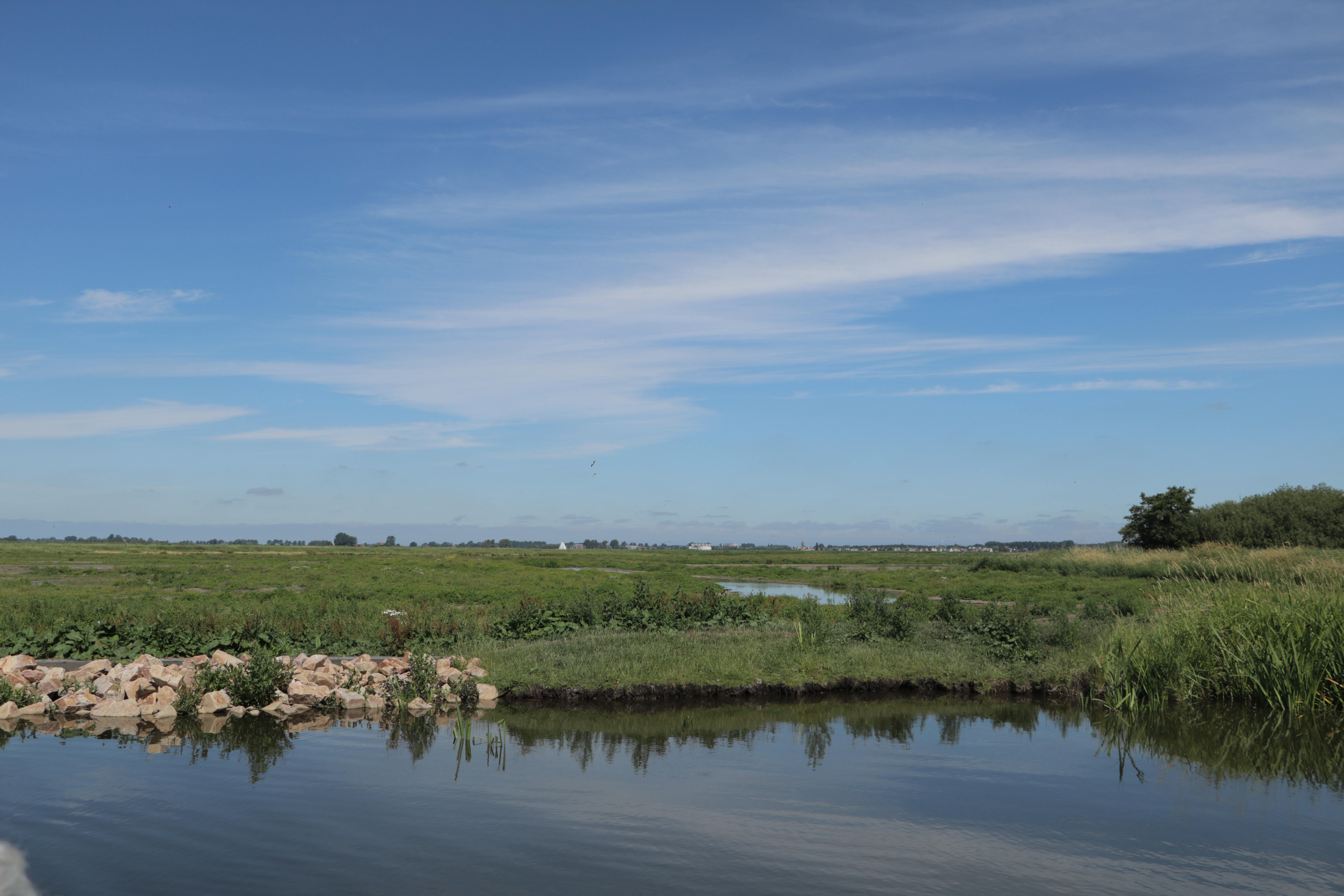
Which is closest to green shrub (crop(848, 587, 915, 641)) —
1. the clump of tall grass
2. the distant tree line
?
the clump of tall grass

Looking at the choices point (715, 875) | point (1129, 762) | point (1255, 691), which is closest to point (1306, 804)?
point (1129, 762)

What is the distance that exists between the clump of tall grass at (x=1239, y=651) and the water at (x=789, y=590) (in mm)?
23856

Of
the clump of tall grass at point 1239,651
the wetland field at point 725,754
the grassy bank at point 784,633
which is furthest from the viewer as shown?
the grassy bank at point 784,633

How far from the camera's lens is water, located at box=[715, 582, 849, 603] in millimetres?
47156

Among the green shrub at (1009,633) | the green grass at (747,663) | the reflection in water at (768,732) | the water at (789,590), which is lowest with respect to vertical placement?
the water at (789,590)

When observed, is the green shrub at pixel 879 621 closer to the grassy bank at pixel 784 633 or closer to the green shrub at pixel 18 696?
the grassy bank at pixel 784 633

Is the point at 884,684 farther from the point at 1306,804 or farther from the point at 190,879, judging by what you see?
the point at 190,879

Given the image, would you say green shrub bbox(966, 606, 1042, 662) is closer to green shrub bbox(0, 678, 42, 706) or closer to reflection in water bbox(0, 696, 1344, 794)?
reflection in water bbox(0, 696, 1344, 794)

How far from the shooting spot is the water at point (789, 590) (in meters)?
47.2

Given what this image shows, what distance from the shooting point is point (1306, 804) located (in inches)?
444

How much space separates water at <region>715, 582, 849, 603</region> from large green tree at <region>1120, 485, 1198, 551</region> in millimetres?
35544

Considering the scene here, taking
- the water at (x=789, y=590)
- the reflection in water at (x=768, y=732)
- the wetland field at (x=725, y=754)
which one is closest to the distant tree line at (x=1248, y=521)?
the water at (x=789, y=590)

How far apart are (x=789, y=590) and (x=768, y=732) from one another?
41.8 m

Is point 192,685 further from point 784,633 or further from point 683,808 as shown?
point 784,633
